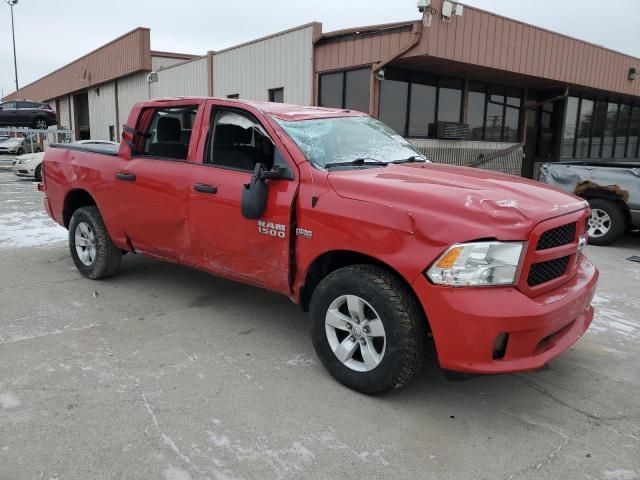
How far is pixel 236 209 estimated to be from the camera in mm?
3863

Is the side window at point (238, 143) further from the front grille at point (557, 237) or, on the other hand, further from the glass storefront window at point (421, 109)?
the glass storefront window at point (421, 109)

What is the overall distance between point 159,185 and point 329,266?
5.98ft

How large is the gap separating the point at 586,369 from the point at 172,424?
2829 mm

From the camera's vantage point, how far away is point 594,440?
283 centimetres

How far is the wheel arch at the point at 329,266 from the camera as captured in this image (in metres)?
3.17

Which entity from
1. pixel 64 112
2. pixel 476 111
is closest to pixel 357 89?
pixel 476 111

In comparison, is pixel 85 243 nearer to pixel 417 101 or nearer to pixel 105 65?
pixel 417 101

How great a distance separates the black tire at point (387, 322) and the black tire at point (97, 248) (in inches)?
117

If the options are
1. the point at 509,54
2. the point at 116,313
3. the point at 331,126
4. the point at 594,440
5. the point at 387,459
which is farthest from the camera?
the point at 509,54

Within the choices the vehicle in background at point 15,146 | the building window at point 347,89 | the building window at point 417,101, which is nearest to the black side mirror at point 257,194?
the building window at point 347,89

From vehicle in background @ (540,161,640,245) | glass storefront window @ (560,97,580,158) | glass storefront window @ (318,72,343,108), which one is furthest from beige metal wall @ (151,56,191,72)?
vehicle in background @ (540,161,640,245)

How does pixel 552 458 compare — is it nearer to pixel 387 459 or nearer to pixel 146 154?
pixel 387 459

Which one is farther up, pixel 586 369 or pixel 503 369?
pixel 503 369

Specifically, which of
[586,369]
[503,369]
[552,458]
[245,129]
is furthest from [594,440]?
[245,129]
